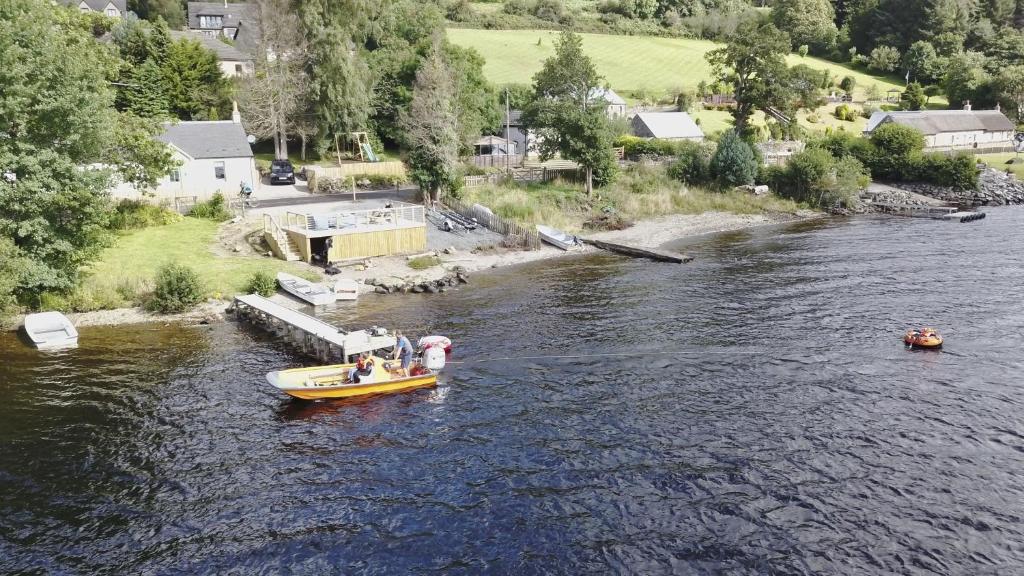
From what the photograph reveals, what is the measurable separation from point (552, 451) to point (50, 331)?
27080mm

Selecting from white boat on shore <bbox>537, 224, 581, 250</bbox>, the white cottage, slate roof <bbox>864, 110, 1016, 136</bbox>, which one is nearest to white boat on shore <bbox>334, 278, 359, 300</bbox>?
white boat on shore <bbox>537, 224, 581, 250</bbox>

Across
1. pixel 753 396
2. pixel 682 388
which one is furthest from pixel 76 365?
pixel 753 396

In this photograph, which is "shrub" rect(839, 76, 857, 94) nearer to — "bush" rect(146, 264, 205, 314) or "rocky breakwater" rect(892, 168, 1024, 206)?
"rocky breakwater" rect(892, 168, 1024, 206)

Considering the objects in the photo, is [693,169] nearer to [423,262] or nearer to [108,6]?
[423,262]

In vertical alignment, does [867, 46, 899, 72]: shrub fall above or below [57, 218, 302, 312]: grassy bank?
above

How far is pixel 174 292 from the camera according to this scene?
4147 centimetres

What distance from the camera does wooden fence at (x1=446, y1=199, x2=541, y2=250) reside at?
5781 cm

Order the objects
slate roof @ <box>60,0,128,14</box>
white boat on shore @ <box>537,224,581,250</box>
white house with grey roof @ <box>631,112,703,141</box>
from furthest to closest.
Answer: slate roof @ <box>60,0,128,14</box>
white house with grey roof @ <box>631,112,703,141</box>
white boat on shore @ <box>537,224,581,250</box>

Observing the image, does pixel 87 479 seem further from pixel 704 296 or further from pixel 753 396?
pixel 704 296

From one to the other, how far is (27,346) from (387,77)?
185 ft

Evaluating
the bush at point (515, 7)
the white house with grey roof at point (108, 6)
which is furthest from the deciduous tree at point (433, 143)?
the bush at point (515, 7)

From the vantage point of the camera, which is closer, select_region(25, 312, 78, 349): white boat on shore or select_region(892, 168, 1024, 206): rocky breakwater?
select_region(25, 312, 78, 349): white boat on shore

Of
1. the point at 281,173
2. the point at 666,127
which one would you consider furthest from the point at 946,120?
the point at 281,173

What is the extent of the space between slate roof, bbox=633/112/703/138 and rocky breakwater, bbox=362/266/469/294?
2075 inches
